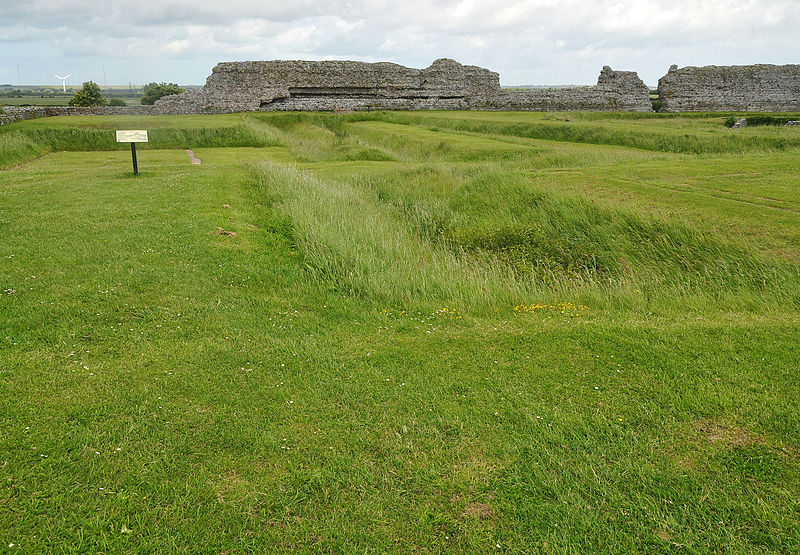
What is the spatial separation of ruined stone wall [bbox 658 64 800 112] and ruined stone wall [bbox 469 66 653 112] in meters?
1.71

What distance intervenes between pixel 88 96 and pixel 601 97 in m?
42.4

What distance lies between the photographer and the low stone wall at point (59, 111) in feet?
83.8

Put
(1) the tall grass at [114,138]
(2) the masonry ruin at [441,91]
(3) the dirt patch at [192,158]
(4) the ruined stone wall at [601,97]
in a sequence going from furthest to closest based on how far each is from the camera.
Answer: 1. (4) the ruined stone wall at [601,97]
2. (2) the masonry ruin at [441,91]
3. (1) the tall grass at [114,138]
4. (3) the dirt patch at [192,158]

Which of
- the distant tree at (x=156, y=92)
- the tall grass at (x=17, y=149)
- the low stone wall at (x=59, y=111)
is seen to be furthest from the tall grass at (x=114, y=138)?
the distant tree at (x=156, y=92)

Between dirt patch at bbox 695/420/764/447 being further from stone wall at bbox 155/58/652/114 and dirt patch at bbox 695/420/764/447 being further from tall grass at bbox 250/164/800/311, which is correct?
stone wall at bbox 155/58/652/114

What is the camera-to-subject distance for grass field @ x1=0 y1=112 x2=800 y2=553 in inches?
128

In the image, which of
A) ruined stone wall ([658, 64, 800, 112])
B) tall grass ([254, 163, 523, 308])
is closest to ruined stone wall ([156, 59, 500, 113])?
ruined stone wall ([658, 64, 800, 112])

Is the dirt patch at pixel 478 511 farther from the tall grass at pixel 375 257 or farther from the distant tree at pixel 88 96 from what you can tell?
the distant tree at pixel 88 96

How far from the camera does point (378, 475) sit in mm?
3627

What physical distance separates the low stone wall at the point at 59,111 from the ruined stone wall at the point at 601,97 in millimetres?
23617

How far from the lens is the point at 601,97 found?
34.3 metres

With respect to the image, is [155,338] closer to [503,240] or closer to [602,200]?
[503,240]

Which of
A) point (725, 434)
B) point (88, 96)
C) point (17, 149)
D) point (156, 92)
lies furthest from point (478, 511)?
point (156, 92)

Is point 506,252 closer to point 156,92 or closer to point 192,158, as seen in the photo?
point 192,158
